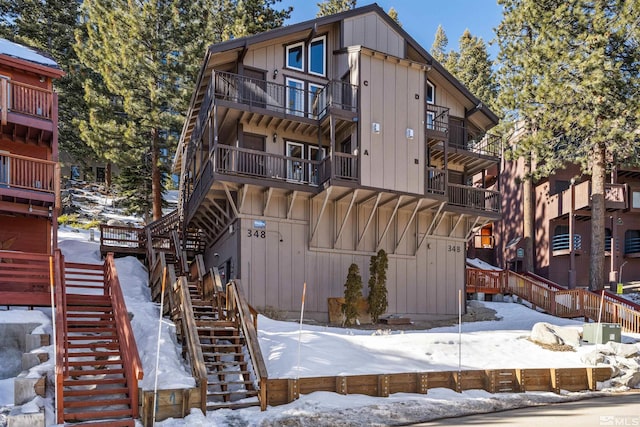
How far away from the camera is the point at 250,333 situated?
41.5 ft

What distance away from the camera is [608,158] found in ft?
94.3

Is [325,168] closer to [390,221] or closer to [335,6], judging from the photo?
[390,221]

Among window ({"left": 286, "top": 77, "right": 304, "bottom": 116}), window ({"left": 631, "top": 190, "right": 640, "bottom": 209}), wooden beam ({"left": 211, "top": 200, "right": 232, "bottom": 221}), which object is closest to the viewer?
wooden beam ({"left": 211, "top": 200, "right": 232, "bottom": 221})

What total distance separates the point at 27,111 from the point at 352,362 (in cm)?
1386

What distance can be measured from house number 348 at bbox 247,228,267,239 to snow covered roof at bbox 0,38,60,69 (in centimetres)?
919

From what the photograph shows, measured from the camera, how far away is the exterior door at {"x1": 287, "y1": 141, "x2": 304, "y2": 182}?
20.0 metres

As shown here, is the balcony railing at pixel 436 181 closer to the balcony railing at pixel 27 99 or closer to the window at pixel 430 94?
the window at pixel 430 94

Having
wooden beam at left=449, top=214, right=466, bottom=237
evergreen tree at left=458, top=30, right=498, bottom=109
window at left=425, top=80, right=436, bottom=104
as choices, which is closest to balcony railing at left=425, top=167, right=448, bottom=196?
wooden beam at left=449, top=214, right=466, bottom=237

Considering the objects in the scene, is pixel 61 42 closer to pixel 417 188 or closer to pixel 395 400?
pixel 417 188

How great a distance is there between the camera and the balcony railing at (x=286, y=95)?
19.8 meters

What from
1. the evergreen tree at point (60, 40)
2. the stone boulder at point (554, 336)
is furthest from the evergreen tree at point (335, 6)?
the stone boulder at point (554, 336)

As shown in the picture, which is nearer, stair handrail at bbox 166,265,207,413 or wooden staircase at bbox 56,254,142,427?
wooden staircase at bbox 56,254,142,427

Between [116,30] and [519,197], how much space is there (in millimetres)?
26771

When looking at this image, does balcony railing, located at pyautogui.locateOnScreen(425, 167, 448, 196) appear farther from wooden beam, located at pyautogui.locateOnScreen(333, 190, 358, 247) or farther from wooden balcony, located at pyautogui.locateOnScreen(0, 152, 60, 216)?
wooden balcony, located at pyautogui.locateOnScreen(0, 152, 60, 216)
